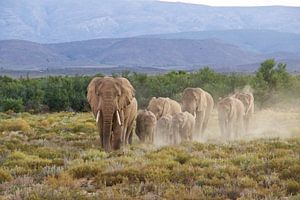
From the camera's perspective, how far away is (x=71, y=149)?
18781 millimetres

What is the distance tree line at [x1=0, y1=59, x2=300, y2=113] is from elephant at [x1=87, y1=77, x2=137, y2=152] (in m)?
31.9

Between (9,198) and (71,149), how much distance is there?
7.97 m

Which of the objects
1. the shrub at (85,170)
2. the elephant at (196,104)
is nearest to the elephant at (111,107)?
the shrub at (85,170)

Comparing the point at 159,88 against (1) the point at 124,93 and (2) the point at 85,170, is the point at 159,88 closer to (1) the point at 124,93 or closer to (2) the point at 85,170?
(1) the point at 124,93

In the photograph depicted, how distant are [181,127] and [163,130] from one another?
2.24 ft

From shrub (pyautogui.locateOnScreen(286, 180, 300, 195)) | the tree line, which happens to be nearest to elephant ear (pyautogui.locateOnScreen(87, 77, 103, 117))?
shrub (pyautogui.locateOnScreen(286, 180, 300, 195))

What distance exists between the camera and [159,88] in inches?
2248

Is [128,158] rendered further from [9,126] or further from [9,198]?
[9,126]

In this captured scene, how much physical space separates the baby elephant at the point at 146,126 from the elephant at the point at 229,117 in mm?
4225

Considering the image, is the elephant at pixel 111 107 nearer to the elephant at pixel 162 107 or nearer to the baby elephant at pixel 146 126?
the baby elephant at pixel 146 126

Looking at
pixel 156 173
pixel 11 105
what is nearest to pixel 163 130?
pixel 156 173

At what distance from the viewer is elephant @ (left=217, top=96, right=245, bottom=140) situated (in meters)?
24.5

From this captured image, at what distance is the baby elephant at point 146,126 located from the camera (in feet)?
69.7

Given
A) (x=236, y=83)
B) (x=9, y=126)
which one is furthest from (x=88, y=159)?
(x=236, y=83)
